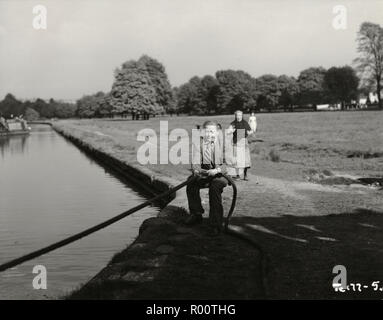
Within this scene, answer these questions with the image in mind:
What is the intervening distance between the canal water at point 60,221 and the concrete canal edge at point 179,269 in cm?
71

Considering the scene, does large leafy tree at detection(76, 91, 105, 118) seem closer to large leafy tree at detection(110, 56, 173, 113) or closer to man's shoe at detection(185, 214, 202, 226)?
large leafy tree at detection(110, 56, 173, 113)

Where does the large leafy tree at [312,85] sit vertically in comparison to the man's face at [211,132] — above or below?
above

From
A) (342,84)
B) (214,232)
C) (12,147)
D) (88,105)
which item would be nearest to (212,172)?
(214,232)

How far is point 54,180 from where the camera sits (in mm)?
19625

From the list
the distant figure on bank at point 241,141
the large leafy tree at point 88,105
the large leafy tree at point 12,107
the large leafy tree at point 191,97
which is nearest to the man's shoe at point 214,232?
the distant figure on bank at point 241,141

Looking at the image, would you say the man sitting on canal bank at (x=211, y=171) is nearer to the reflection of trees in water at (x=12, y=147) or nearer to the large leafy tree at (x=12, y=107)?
the reflection of trees in water at (x=12, y=147)

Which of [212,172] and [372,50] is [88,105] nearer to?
[372,50]

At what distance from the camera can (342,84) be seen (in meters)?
107

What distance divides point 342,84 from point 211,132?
105 metres

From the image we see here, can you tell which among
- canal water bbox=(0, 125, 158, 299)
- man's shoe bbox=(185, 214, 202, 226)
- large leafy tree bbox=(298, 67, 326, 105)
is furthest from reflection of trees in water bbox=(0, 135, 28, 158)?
large leafy tree bbox=(298, 67, 326, 105)

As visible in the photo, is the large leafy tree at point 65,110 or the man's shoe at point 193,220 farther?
the large leafy tree at point 65,110

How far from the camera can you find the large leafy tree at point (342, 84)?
10656 cm
